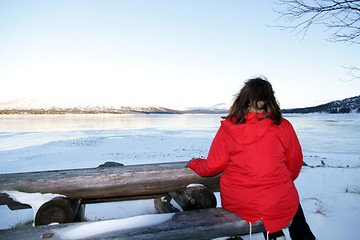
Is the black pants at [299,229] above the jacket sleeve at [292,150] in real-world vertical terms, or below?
below

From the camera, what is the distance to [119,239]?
2047 mm

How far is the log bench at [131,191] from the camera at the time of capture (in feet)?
7.08

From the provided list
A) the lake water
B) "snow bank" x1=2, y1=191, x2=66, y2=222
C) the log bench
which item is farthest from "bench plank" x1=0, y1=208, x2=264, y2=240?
the lake water

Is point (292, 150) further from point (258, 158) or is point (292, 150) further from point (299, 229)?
point (299, 229)

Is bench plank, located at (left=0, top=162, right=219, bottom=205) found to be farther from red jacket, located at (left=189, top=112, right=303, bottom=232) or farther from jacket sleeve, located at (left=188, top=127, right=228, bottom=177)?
red jacket, located at (left=189, top=112, right=303, bottom=232)

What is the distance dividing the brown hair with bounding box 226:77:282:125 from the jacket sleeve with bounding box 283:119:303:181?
0.51 feet

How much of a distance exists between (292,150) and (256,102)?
1.86 feet

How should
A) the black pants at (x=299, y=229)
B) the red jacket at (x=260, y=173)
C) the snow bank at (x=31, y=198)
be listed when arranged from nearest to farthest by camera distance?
the red jacket at (x=260, y=173) < the black pants at (x=299, y=229) < the snow bank at (x=31, y=198)

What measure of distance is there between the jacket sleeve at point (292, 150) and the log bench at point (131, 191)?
643 mm

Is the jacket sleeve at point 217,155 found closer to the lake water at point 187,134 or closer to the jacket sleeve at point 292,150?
→ the jacket sleeve at point 292,150

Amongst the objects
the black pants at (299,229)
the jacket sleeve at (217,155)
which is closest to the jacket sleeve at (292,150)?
the black pants at (299,229)

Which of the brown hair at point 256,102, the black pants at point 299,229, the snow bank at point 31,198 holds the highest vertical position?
the brown hair at point 256,102

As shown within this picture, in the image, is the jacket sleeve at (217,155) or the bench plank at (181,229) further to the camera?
the jacket sleeve at (217,155)

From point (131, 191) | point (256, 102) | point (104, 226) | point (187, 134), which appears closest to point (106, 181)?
point (131, 191)
